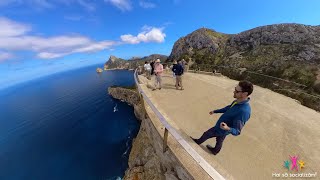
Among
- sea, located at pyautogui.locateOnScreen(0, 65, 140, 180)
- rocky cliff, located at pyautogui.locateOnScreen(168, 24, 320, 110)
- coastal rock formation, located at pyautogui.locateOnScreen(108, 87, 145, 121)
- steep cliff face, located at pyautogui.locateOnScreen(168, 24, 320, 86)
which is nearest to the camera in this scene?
rocky cliff, located at pyautogui.locateOnScreen(168, 24, 320, 110)

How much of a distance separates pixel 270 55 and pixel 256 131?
50.7 m

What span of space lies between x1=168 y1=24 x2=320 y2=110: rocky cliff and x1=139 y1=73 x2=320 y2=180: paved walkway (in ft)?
13.3

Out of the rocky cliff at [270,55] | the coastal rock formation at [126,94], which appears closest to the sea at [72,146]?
the coastal rock formation at [126,94]

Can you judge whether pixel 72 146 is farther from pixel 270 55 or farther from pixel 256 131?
pixel 270 55

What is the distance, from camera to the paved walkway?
412 cm

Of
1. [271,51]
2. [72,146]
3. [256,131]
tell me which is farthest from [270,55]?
[72,146]

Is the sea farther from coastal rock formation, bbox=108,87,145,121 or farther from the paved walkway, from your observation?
the paved walkway


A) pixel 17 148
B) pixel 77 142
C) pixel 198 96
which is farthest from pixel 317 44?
pixel 17 148

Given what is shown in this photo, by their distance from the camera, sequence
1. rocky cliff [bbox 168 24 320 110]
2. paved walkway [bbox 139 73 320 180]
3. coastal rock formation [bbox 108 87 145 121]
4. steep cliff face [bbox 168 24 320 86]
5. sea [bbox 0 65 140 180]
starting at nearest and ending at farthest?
paved walkway [bbox 139 73 320 180] → rocky cliff [bbox 168 24 320 110] → sea [bbox 0 65 140 180] → steep cliff face [bbox 168 24 320 86] → coastal rock formation [bbox 108 87 145 121]

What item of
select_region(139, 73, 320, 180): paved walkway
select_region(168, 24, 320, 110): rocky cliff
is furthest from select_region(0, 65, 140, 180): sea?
select_region(168, 24, 320, 110): rocky cliff

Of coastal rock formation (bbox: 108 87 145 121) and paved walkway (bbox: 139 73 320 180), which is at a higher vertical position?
paved walkway (bbox: 139 73 320 180)

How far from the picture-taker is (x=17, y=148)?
44.0m

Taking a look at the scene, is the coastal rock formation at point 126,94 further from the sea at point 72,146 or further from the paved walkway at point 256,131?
the paved walkway at point 256,131

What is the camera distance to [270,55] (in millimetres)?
46344
